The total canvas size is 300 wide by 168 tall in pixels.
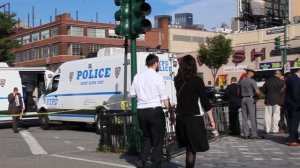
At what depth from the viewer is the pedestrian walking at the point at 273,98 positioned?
1352 cm

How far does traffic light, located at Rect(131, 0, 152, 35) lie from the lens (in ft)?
33.1

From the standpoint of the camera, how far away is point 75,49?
286 feet

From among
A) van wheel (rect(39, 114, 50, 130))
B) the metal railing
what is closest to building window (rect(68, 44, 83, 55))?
van wheel (rect(39, 114, 50, 130))

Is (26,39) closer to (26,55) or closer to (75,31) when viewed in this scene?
(26,55)

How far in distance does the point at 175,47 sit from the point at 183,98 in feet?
312

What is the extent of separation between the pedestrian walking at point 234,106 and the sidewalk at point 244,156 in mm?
1246

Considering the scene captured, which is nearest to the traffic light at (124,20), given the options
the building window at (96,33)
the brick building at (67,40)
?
the brick building at (67,40)

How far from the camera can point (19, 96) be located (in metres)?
18.8

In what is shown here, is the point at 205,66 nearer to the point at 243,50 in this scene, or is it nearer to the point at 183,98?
the point at 243,50

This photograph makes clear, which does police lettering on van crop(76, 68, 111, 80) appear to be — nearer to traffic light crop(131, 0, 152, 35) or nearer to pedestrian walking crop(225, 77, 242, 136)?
pedestrian walking crop(225, 77, 242, 136)

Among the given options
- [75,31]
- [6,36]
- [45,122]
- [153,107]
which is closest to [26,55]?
[75,31]

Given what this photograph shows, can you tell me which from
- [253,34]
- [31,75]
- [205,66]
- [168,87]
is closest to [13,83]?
[31,75]

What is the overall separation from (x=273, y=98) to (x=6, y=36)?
27.7 meters

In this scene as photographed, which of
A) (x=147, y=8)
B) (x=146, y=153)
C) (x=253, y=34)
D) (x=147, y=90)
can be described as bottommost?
(x=146, y=153)
